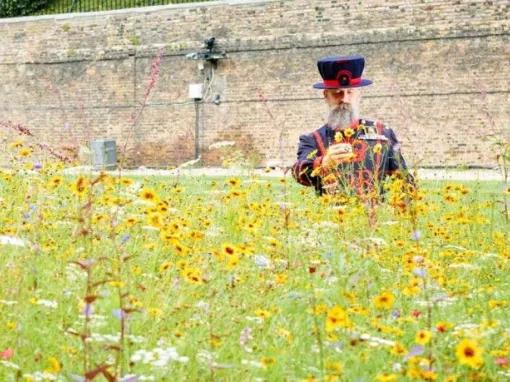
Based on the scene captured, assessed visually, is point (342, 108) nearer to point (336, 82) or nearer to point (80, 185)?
point (336, 82)

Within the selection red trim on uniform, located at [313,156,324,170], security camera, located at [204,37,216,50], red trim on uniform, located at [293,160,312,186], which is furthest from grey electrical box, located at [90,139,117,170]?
red trim on uniform, located at [313,156,324,170]

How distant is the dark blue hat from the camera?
621cm

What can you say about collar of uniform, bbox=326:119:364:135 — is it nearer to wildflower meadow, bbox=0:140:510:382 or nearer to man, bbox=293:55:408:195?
man, bbox=293:55:408:195

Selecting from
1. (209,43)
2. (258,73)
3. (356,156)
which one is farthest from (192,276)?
(209,43)

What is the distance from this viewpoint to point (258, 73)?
20.4 meters

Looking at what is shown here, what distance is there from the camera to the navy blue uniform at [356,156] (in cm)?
589

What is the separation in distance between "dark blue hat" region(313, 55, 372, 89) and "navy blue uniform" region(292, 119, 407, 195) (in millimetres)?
245

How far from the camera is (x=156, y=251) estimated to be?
14.3ft

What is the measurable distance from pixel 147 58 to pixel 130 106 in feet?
3.48

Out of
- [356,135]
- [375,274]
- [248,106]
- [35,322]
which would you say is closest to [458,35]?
[248,106]

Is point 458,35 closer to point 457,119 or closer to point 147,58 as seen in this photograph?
point 457,119

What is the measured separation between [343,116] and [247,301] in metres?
2.68

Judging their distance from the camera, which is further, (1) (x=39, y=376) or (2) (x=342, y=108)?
(2) (x=342, y=108)

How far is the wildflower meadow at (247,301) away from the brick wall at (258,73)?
1159 cm
